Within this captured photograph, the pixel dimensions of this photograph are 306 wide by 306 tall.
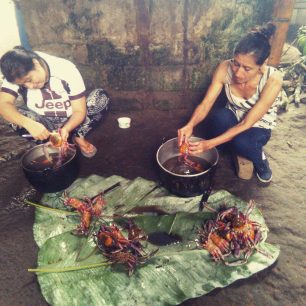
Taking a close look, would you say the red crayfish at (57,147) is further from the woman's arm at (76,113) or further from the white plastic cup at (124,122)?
the white plastic cup at (124,122)

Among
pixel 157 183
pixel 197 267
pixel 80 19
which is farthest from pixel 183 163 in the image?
pixel 80 19

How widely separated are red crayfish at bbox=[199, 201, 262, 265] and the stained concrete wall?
3324mm

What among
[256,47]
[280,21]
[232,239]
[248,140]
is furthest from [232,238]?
[280,21]

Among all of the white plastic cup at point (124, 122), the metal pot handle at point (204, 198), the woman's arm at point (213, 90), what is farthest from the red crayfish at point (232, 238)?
the white plastic cup at point (124, 122)

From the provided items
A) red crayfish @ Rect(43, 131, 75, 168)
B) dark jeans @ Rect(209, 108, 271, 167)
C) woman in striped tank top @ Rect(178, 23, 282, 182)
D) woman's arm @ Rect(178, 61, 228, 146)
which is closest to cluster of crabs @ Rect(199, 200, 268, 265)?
woman in striped tank top @ Rect(178, 23, 282, 182)

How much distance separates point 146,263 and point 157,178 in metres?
1.55

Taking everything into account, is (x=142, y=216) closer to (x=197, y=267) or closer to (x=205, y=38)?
(x=197, y=267)

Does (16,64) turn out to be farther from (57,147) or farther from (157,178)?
(157,178)

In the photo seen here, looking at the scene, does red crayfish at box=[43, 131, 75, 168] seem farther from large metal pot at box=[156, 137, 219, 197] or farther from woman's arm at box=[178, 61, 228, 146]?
woman's arm at box=[178, 61, 228, 146]

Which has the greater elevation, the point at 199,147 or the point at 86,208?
A: the point at 199,147

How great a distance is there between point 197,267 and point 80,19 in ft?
14.7

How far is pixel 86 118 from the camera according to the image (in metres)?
4.57

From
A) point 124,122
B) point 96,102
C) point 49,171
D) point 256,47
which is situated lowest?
point 124,122

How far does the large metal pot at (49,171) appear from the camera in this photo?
3.50 metres
